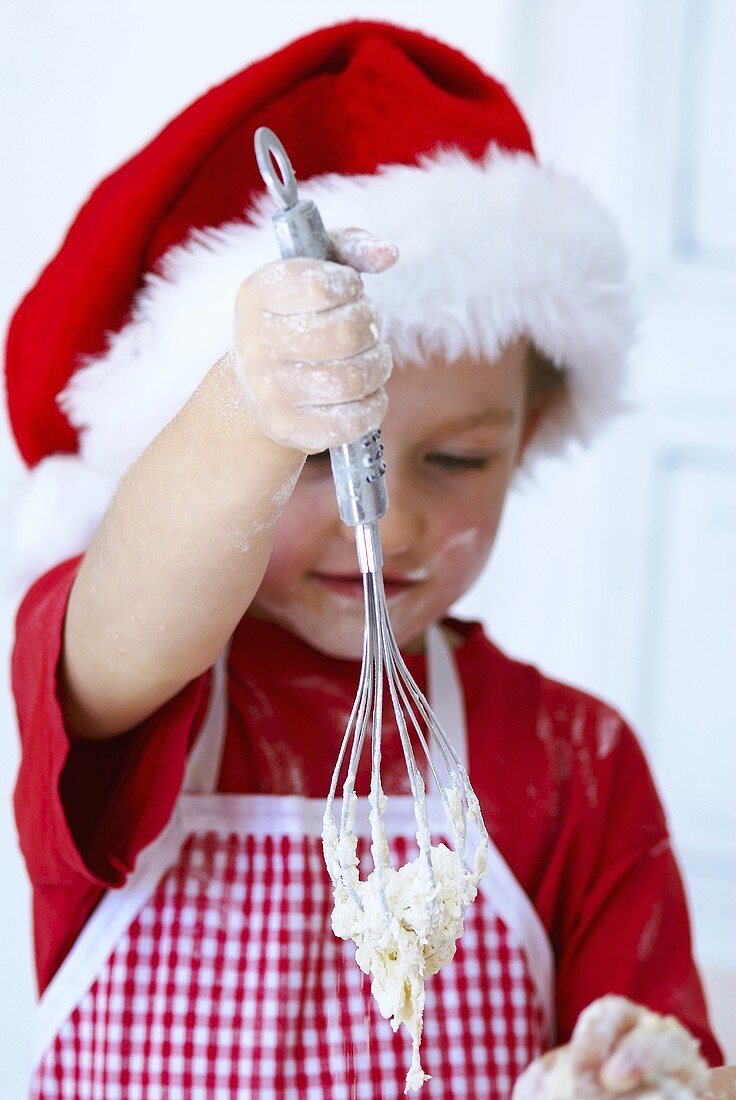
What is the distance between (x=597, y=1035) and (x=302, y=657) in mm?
340

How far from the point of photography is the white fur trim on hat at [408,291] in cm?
58

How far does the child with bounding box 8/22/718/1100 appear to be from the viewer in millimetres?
580

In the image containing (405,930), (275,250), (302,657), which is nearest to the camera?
(405,930)

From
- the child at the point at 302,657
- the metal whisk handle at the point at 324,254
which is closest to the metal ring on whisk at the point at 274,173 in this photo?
the metal whisk handle at the point at 324,254

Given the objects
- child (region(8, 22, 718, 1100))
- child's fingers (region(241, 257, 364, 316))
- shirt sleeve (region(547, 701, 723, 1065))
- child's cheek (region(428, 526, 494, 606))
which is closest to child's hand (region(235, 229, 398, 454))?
child's fingers (region(241, 257, 364, 316))

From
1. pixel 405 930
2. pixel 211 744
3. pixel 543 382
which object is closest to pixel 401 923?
pixel 405 930

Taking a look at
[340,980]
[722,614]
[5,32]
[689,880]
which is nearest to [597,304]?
[340,980]

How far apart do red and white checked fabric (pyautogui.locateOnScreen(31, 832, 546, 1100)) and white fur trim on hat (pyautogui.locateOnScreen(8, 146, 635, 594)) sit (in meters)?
0.18

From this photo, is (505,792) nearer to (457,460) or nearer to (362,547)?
(457,460)

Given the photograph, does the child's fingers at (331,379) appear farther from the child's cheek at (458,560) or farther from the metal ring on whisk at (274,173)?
the child's cheek at (458,560)

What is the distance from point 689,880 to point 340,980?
858 mm

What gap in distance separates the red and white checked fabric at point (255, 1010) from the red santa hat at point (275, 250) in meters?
0.18

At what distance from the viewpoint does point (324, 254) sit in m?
0.39

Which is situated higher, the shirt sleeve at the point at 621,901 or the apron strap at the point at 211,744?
the apron strap at the point at 211,744
